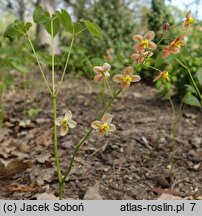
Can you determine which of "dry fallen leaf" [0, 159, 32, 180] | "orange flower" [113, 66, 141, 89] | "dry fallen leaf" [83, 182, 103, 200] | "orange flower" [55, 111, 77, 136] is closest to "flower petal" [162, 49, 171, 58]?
"orange flower" [113, 66, 141, 89]

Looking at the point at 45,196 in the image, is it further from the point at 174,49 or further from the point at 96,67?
the point at 174,49

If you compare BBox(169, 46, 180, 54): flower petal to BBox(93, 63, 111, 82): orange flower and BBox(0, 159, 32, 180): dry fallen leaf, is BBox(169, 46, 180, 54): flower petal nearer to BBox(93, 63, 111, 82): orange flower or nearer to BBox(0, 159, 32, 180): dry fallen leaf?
BBox(93, 63, 111, 82): orange flower

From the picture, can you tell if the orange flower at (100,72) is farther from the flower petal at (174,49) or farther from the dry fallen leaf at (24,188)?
the dry fallen leaf at (24,188)

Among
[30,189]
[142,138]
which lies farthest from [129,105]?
[30,189]

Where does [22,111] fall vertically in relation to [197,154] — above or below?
below

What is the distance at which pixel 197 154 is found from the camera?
195cm

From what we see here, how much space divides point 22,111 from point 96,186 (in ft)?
5.41

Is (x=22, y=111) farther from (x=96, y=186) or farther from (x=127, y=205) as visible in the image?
(x=127, y=205)

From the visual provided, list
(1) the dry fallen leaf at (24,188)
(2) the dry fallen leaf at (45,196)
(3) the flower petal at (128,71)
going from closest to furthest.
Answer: (3) the flower petal at (128,71), (2) the dry fallen leaf at (45,196), (1) the dry fallen leaf at (24,188)

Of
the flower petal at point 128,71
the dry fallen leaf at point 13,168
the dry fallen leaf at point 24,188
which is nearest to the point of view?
the flower petal at point 128,71

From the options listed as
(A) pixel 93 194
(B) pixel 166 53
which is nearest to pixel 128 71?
(B) pixel 166 53

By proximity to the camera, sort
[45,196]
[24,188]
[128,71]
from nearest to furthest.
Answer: [128,71] → [45,196] → [24,188]

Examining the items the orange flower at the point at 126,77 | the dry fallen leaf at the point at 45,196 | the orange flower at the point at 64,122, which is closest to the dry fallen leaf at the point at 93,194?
the dry fallen leaf at the point at 45,196

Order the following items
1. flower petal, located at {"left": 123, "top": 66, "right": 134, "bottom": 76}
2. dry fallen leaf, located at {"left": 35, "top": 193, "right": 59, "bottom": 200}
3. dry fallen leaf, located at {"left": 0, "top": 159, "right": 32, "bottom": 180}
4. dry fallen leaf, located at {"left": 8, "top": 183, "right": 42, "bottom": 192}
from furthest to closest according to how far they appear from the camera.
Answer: dry fallen leaf, located at {"left": 0, "top": 159, "right": 32, "bottom": 180}, dry fallen leaf, located at {"left": 8, "top": 183, "right": 42, "bottom": 192}, dry fallen leaf, located at {"left": 35, "top": 193, "right": 59, "bottom": 200}, flower petal, located at {"left": 123, "top": 66, "right": 134, "bottom": 76}
